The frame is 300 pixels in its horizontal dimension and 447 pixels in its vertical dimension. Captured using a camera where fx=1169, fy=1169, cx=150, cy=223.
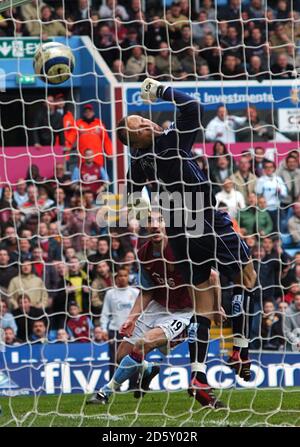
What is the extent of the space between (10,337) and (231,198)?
4.04m

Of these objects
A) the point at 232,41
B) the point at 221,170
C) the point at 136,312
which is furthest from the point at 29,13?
the point at 136,312

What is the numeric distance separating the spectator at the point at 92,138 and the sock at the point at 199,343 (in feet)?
19.2

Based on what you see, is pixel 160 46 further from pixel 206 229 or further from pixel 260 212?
pixel 206 229

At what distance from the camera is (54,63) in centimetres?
1035

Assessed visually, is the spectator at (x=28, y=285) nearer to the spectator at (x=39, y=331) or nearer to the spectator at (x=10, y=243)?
the spectator at (x=39, y=331)

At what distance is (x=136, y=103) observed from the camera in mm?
17422

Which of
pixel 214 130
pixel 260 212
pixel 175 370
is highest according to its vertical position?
pixel 214 130

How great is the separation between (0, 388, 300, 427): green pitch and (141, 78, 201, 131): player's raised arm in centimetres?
236

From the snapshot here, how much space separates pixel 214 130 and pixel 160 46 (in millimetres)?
1703
